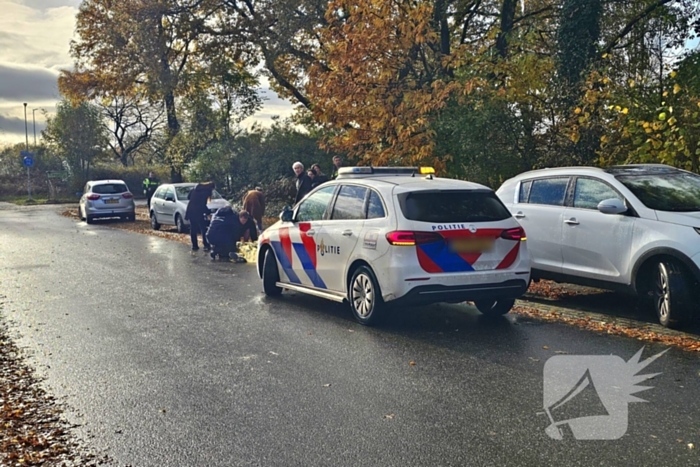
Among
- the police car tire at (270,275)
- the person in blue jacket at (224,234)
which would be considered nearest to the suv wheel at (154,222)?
the person in blue jacket at (224,234)

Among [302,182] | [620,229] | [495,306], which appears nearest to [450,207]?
Answer: [495,306]

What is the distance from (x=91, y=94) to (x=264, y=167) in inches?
407

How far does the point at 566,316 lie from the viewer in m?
8.89

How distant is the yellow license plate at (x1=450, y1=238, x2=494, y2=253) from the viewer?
26.0ft

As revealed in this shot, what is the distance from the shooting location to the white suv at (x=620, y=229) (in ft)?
25.8

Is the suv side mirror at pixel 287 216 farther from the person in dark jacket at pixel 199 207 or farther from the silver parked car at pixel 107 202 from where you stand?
the silver parked car at pixel 107 202

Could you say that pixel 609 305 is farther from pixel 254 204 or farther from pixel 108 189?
pixel 108 189

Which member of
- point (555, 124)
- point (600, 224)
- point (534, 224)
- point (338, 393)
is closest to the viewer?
point (338, 393)

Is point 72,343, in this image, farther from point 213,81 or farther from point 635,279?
point 213,81

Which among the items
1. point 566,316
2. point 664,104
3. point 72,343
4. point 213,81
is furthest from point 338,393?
point 213,81

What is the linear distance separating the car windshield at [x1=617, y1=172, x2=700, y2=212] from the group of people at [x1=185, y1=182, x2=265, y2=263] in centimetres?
886

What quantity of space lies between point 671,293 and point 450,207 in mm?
2461

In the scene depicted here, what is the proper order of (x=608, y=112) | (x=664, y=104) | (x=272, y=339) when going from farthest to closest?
(x=608, y=112) → (x=664, y=104) → (x=272, y=339)

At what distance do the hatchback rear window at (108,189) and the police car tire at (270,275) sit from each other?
1960cm
